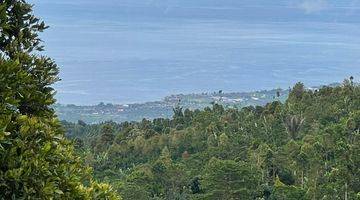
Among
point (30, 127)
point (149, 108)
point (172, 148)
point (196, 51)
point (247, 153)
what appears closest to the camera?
point (30, 127)

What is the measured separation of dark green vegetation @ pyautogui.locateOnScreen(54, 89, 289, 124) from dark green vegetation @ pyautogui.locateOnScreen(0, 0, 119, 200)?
6371 cm

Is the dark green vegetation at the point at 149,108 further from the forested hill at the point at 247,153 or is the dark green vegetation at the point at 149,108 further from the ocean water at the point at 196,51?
the forested hill at the point at 247,153

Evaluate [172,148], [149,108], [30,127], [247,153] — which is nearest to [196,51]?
[149,108]

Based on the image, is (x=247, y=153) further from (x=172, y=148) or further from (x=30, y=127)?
(x=30, y=127)

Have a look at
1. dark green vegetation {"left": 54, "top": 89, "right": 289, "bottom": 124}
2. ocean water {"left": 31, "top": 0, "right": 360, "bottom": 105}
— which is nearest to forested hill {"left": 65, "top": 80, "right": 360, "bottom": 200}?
dark green vegetation {"left": 54, "top": 89, "right": 289, "bottom": 124}

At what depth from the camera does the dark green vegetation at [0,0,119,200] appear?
3.15m

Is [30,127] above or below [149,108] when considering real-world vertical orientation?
below

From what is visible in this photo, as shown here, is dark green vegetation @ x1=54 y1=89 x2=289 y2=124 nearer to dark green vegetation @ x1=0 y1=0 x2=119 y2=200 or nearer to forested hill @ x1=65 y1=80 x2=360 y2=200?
forested hill @ x1=65 y1=80 x2=360 y2=200

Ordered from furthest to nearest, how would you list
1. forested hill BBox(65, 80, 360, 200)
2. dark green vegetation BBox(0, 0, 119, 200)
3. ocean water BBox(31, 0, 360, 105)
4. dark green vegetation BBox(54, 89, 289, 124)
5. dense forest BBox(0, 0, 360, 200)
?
1. ocean water BBox(31, 0, 360, 105)
2. dark green vegetation BBox(54, 89, 289, 124)
3. forested hill BBox(65, 80, 360, 200)
4. dense forest BBox(0, 0, 360, 200)
5. dark green vegetation BBox(0, 0, 119, 200)

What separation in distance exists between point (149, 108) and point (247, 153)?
46585mm

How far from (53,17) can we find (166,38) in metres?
45.6

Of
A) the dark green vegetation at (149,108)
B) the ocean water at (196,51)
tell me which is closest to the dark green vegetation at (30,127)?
the dark green vegetation at (149,108)

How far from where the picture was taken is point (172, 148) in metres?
32.5

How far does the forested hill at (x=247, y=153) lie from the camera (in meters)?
18.5
